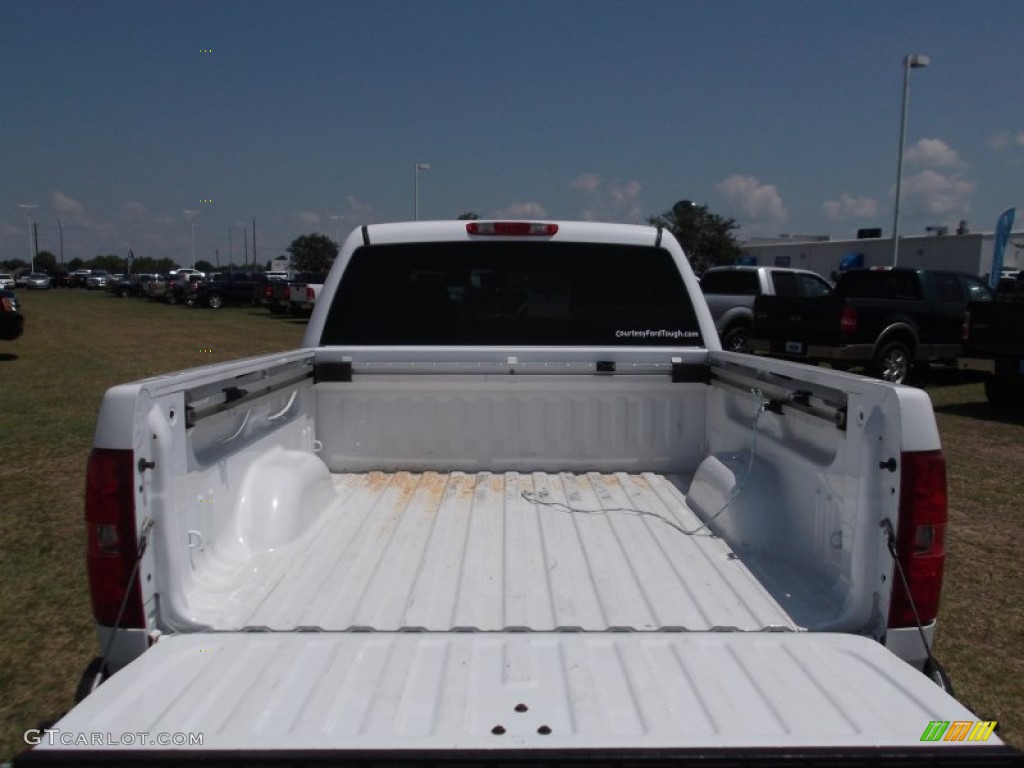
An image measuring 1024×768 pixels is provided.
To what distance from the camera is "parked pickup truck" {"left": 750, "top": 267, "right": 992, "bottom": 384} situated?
43.8 feet

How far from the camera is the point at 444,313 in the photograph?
13.7 feet

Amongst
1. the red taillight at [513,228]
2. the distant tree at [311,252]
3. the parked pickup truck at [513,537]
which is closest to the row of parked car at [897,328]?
the parked pickup truck at [513,537]

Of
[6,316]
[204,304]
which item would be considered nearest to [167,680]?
[6,316]

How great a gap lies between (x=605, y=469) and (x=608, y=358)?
0.56 meters

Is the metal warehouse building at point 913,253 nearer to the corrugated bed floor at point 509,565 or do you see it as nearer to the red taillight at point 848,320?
the red taillight at point 848,320

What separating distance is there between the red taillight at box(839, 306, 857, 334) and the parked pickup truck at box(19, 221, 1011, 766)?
1004cm

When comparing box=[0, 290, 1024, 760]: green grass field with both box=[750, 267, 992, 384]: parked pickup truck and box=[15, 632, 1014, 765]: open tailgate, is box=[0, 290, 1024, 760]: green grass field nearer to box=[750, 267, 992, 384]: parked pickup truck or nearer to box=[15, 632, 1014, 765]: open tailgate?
box=[15, 632, 1014, 765]: open tailgate

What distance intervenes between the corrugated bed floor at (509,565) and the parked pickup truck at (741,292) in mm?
13651

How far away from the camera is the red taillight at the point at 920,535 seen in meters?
2.15

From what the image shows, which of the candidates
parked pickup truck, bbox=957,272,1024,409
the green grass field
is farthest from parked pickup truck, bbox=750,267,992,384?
parked pickup truck, bbox=957,272,1024,409

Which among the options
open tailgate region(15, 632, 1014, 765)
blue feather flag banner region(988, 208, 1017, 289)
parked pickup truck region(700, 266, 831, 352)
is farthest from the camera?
blue feather flag banner region(988, 208, 1017, 289)

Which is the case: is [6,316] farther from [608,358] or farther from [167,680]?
[167,680]

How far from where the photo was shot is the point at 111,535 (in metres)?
2.16

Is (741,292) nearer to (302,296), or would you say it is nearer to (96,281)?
(302,296)
